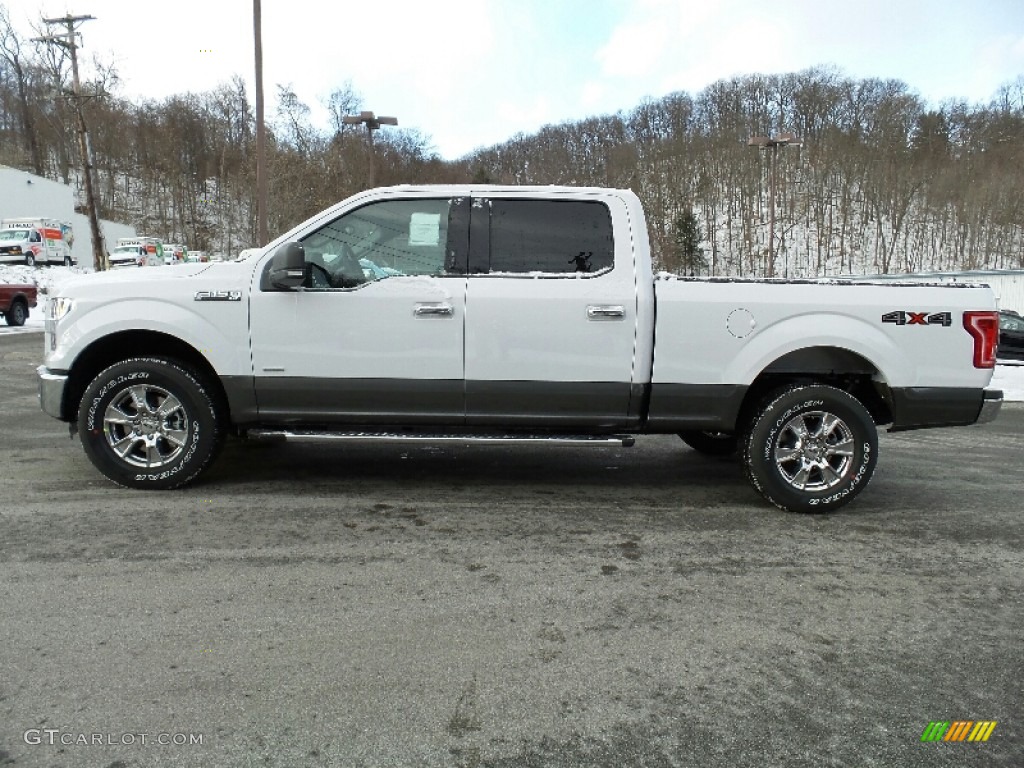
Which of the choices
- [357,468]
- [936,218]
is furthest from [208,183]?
[357,468]

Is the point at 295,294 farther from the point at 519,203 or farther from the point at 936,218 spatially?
the point at 936,218

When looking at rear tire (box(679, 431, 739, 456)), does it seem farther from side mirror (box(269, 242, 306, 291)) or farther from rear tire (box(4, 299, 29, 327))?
rear tire (box(4, 299, 29, 327))

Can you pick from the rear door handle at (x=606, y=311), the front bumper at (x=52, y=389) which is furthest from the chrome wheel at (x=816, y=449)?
the front bumper at (x=52, y=389)

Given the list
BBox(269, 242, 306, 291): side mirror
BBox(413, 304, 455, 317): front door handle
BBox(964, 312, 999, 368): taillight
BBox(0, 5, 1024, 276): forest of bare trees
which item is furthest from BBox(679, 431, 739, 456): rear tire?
BBox(0, 5, 1024, 276): forest of bare trees

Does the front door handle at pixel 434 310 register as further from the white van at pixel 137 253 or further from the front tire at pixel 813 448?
the white van at pixel 137 253

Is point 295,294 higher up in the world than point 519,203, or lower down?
lower down

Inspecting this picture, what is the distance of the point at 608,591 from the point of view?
11.5ft

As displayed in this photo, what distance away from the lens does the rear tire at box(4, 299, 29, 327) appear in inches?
834

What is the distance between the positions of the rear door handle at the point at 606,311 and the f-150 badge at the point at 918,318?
170cm

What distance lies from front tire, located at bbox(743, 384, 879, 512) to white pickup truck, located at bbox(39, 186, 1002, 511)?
0.01m

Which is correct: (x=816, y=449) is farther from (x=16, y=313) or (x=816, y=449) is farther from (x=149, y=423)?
(x=16, y=313)

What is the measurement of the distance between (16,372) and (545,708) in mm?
12338

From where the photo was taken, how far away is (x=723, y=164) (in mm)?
74938

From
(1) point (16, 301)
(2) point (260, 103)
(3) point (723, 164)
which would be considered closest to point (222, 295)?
(2) point (260, 103)
